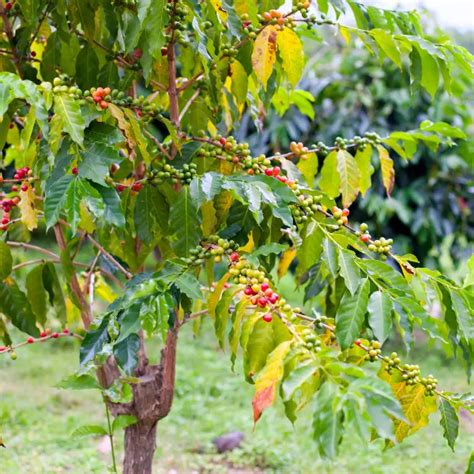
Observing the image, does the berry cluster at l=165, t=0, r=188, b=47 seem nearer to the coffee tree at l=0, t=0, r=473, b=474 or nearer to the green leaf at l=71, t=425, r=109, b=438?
the coffee tree at l=0, t=0, r=473, b=474

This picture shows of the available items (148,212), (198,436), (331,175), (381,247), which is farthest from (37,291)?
(198,436)

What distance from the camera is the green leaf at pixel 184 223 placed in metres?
1.65

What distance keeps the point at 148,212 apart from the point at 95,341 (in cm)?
34

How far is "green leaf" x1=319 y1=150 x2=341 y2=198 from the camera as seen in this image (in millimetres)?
1959

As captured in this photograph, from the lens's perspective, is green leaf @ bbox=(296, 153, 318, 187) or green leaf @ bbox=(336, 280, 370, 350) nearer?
green leaf @ bbox=(336, 280, 370, 350)

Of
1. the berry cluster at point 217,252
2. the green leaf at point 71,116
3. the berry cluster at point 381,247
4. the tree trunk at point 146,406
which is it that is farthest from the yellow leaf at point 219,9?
the tree trunk at point 146,406

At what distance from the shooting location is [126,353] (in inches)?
60.5

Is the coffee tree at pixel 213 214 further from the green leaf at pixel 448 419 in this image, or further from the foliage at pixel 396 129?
the foliage at pixel 396 129

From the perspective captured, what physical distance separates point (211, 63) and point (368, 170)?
559 mm

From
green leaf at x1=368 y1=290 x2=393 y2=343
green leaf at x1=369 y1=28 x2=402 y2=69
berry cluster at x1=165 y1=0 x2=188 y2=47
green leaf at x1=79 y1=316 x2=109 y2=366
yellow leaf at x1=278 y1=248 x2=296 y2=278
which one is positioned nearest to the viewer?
green leaf at x1=368 y1=290 x2=393 y2=343

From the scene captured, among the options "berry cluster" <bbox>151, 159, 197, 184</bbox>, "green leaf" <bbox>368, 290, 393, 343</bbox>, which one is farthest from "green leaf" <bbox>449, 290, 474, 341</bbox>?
"berry cluster" <bbox>151, 159, 197, 184</bbox>

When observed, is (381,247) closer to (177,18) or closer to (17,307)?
(177,18)

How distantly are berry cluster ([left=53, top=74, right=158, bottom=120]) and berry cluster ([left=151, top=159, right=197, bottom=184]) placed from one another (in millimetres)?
153

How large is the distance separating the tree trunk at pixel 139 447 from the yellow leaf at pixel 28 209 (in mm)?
780
